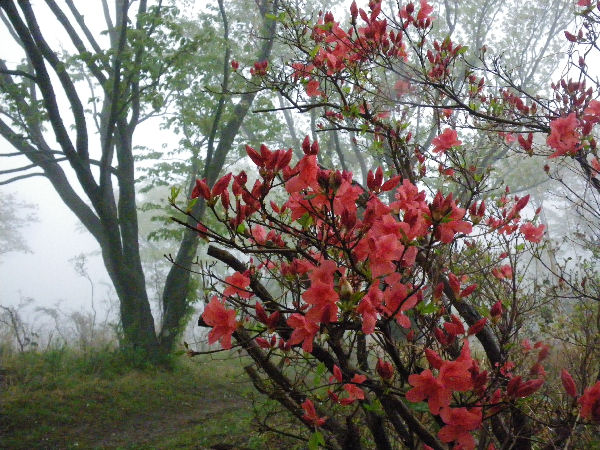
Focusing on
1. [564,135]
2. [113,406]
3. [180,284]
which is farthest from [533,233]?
[180,284]

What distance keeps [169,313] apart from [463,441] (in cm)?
631

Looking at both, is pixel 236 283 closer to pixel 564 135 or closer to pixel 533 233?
pixel 564 135

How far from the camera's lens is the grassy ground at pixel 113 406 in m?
3.81

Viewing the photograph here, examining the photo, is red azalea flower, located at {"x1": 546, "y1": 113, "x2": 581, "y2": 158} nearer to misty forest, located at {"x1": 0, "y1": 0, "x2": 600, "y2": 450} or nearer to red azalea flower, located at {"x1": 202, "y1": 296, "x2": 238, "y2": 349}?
misty forest, located at {"x1": 0, "y1": 0, "x2": 600, "y2": 450}

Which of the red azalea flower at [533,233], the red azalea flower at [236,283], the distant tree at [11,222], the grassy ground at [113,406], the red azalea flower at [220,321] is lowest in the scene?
the grassy ground at [113,406]

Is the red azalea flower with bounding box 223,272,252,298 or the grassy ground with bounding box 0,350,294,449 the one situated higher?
the red azalea flower with bounding box 223,272,252,298

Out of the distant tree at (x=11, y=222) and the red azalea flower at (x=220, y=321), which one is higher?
the distant tree at (x=11, y=222)

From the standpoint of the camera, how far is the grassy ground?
12.5 feet

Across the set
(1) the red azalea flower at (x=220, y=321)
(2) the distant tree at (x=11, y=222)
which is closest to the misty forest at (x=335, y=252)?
(1) the red azalea flower at (x=220, y=321)

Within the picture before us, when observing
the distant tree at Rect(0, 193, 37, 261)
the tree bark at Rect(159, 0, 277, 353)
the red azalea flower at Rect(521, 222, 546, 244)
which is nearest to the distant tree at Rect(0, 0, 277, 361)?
the tree bark at Rect(159, 0, 277, 353)

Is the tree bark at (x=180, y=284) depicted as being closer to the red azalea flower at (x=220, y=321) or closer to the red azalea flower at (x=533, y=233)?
the red azalea flower at (x=533, y=233)

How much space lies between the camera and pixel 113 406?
4.81 metres

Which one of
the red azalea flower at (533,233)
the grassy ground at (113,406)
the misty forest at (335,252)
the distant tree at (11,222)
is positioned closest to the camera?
the misty forest at (335,252)

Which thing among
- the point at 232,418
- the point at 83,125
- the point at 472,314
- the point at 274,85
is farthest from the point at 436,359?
the point at 83,125
